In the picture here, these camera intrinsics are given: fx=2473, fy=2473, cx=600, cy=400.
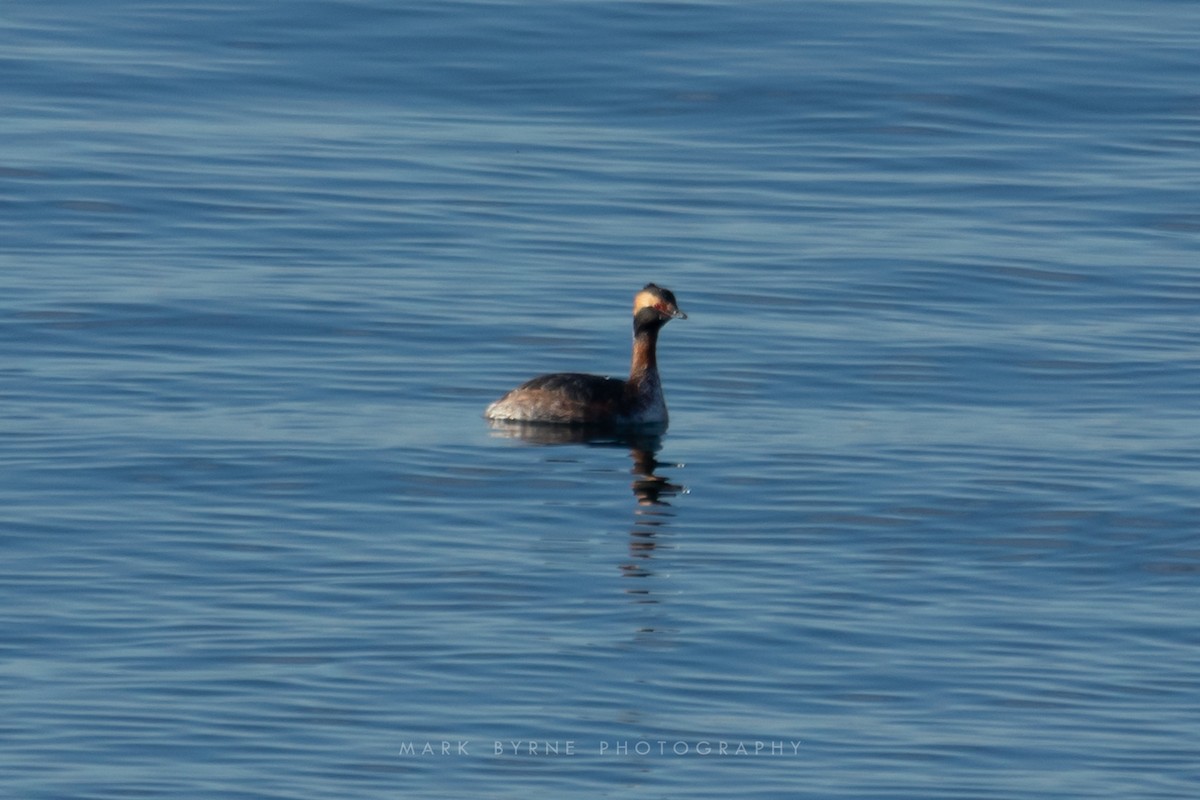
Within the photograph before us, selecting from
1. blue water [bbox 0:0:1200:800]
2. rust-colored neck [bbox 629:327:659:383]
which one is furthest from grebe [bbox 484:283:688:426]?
blue water [bbox 0:0:1200:800]

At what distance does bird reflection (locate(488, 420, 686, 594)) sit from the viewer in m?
16.8

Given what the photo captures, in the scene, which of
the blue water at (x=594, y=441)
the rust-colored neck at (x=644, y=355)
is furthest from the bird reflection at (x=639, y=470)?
the rust-colored neck at (x=644, y=355)

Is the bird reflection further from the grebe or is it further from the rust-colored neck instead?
the rust-colored neck

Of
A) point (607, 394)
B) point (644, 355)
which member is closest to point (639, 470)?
point (607, 394)

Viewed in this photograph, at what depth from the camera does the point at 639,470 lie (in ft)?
65.2

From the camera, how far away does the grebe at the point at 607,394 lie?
2111 centimetres

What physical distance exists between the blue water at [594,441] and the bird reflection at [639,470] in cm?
9

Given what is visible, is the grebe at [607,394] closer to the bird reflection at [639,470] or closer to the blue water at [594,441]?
the bird reflection at [639,470]

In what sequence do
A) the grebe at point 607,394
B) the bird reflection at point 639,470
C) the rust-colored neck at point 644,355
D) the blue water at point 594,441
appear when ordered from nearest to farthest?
the blue water at point 594,441, the bird reflection at point 639,470, the grebe at point 607,394, the rust-colored neck at point 644,355

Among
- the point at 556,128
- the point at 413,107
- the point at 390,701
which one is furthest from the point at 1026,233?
the point at 390,701

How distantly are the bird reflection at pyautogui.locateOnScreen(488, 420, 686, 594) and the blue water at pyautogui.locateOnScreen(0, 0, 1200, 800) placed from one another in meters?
0.09

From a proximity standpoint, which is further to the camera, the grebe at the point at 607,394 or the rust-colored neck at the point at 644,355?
the rust-colored neck at the point at 644,355

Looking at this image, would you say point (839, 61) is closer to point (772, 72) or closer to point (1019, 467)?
point (772, 72)

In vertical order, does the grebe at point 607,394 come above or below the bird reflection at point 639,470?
above
